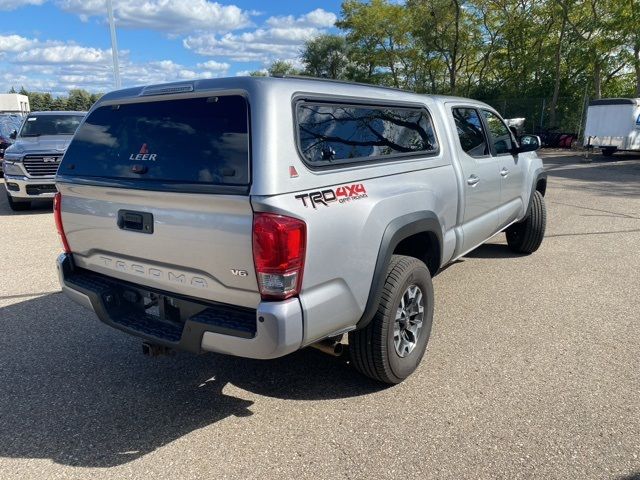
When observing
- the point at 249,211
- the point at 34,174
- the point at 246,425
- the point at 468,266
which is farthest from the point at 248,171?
the point at 34,174

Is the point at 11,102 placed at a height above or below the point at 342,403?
above

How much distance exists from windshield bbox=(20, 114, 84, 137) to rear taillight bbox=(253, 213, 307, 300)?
33.1 feet

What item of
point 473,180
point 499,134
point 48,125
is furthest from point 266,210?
point 48,125

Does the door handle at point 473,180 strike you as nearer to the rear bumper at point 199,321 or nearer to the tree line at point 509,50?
the rear bumper at point 199,321

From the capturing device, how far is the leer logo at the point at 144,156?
9.40ft

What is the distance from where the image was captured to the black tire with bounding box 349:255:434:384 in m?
3.07

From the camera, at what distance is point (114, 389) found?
133 inches

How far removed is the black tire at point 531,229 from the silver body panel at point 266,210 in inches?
128

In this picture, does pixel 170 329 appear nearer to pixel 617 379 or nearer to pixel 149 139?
pixel 149 139

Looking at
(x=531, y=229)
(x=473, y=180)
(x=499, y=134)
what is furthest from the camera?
(x=531, y=229)

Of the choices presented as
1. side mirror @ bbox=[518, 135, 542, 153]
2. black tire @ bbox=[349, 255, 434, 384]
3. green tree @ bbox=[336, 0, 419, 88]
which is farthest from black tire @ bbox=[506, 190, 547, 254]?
green tree @ bbox=[336, 0, 419, 88]

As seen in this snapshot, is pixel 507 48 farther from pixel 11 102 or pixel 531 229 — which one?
pixel 11 102

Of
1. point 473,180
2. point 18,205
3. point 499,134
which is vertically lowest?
point 18,205

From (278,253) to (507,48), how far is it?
113ft
